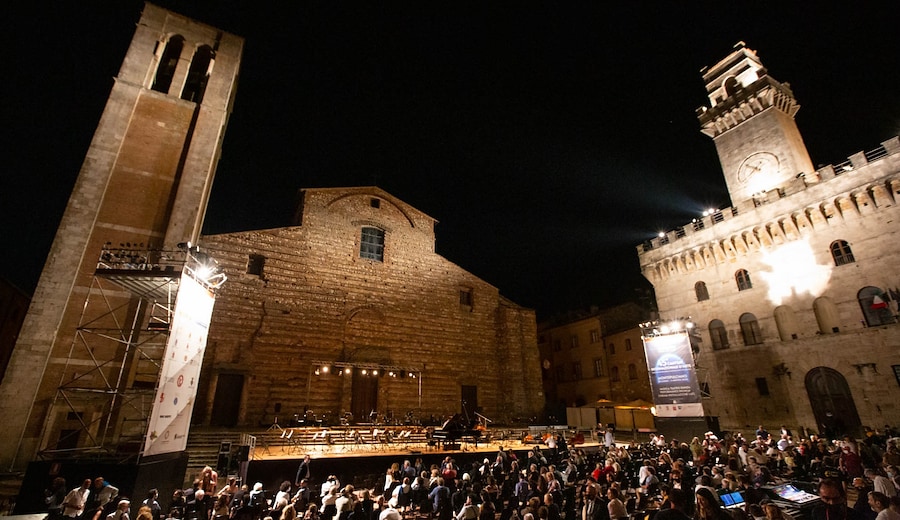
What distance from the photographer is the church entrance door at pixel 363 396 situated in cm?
1838

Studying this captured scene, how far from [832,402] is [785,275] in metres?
5.35

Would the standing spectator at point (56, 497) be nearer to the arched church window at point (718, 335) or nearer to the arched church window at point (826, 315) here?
the arched church window at point (718, 335)

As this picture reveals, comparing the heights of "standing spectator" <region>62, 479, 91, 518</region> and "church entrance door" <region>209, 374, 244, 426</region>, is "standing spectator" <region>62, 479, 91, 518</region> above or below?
below

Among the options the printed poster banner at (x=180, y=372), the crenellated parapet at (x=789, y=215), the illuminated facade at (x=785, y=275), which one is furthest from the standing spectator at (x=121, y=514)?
the crenellated parapet at (x=789, y=215)

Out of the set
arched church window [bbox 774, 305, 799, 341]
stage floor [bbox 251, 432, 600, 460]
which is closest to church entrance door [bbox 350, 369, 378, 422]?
stage floor [bbox 251, 432, 600, 460]

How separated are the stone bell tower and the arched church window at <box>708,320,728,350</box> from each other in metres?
23.6

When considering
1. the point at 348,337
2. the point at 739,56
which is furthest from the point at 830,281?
the point at 348,337

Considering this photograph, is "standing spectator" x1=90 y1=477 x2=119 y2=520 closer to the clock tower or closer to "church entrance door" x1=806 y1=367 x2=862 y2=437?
"church entrance door" x1=806 y1=367 x2=862 y2=437

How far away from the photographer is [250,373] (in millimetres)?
16609

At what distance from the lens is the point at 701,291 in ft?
70.2

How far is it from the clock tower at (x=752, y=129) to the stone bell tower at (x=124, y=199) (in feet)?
82.0

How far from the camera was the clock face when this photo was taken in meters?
20.5

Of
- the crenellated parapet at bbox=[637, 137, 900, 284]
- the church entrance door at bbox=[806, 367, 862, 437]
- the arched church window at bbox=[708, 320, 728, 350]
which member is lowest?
the church entrance door at bbox=[806, 367, 862, 437]

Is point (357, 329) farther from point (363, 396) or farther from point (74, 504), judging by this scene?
point (74, 504)
